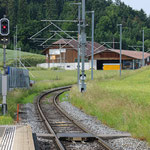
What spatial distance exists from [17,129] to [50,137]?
61.1 inches

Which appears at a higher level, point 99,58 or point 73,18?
point 73,18

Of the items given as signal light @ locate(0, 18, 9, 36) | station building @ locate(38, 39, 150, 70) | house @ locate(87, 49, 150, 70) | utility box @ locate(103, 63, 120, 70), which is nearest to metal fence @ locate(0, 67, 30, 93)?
signal light @ locate(0, 18, 9, 36)

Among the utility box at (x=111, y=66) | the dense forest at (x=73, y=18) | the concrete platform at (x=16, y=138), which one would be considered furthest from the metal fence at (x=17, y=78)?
the dense forest at (x=73, y=18)

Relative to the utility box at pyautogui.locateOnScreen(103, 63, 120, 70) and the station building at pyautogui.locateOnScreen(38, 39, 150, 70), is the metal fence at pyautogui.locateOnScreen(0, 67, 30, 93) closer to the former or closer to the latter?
the station building at pyautogui.locateOnScreen(38, 39, 150, 70)

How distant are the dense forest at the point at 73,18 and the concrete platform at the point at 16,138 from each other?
11484 cm

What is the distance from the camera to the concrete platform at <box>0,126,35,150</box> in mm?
9695

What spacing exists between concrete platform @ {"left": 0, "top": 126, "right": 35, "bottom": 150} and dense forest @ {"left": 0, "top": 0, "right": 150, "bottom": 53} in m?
115

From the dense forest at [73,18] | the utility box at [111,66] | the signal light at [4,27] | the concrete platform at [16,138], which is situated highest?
the dense forest at [73,18]

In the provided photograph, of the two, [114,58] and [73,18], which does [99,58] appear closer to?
[114,58]

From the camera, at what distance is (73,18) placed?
493 ft

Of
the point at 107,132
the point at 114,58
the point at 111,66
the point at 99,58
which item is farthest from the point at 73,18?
the point at 107,132

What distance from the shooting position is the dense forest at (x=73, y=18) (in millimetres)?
132938

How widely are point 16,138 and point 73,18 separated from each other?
14122cm

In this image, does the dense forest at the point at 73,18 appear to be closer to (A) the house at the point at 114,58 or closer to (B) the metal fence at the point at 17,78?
(A) the house at the point at 114,58
